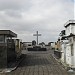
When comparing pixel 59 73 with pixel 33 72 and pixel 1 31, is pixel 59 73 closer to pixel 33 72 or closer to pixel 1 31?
pixel 33 72

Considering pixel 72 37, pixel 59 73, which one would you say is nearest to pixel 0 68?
pixel 59 73

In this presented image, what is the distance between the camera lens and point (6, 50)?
83.0 feet

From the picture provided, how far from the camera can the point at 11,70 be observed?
23.2m

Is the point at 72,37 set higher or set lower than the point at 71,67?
higher

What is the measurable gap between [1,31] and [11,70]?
4.83 metres

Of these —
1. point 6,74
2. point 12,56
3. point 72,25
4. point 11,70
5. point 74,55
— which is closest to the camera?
point 6,74

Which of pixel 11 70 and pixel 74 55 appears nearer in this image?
pixel 11 70

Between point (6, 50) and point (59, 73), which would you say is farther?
point (6, 50)

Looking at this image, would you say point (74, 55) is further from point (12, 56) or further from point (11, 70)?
point (12, 56)

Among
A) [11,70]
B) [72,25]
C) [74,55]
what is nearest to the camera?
[11,70]

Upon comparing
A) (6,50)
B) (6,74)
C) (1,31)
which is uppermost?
(1,31)

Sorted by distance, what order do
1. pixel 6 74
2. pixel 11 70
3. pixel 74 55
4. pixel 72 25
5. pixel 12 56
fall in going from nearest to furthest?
pixel 6 74
pixel 11 70
pixel 74 55
pixel 72 25
pixel 12 56

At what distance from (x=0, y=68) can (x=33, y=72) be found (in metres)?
3.90

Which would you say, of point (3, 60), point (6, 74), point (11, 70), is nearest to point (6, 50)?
point (3, 60)
